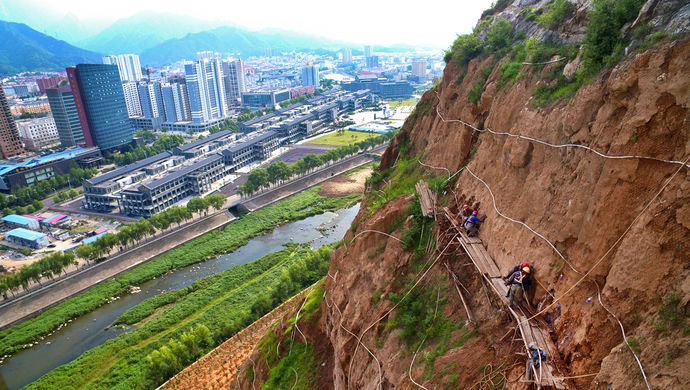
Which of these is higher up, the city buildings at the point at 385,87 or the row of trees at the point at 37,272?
the city buildings at the point at 385,87

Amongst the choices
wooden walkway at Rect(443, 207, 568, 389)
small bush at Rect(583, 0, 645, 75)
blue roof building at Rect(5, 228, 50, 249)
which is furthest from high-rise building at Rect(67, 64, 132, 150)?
small bush at Rect(583, 0, 645, 75)

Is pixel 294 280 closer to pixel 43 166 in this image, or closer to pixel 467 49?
pixel 467 49

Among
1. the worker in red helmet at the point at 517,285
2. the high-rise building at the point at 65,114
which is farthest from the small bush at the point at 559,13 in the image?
the high-rise building at the point at 65,114

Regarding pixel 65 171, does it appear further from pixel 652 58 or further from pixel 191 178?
pixel 652 58

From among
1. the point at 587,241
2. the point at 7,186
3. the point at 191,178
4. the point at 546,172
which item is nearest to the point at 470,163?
the point at 546,172

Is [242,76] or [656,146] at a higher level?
[656,146]

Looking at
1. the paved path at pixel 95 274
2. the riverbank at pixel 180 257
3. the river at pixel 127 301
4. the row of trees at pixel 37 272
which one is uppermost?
the row of trees at pixel 37 272

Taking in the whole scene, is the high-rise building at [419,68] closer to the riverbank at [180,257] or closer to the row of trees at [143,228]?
the riverbank at [180,257]
